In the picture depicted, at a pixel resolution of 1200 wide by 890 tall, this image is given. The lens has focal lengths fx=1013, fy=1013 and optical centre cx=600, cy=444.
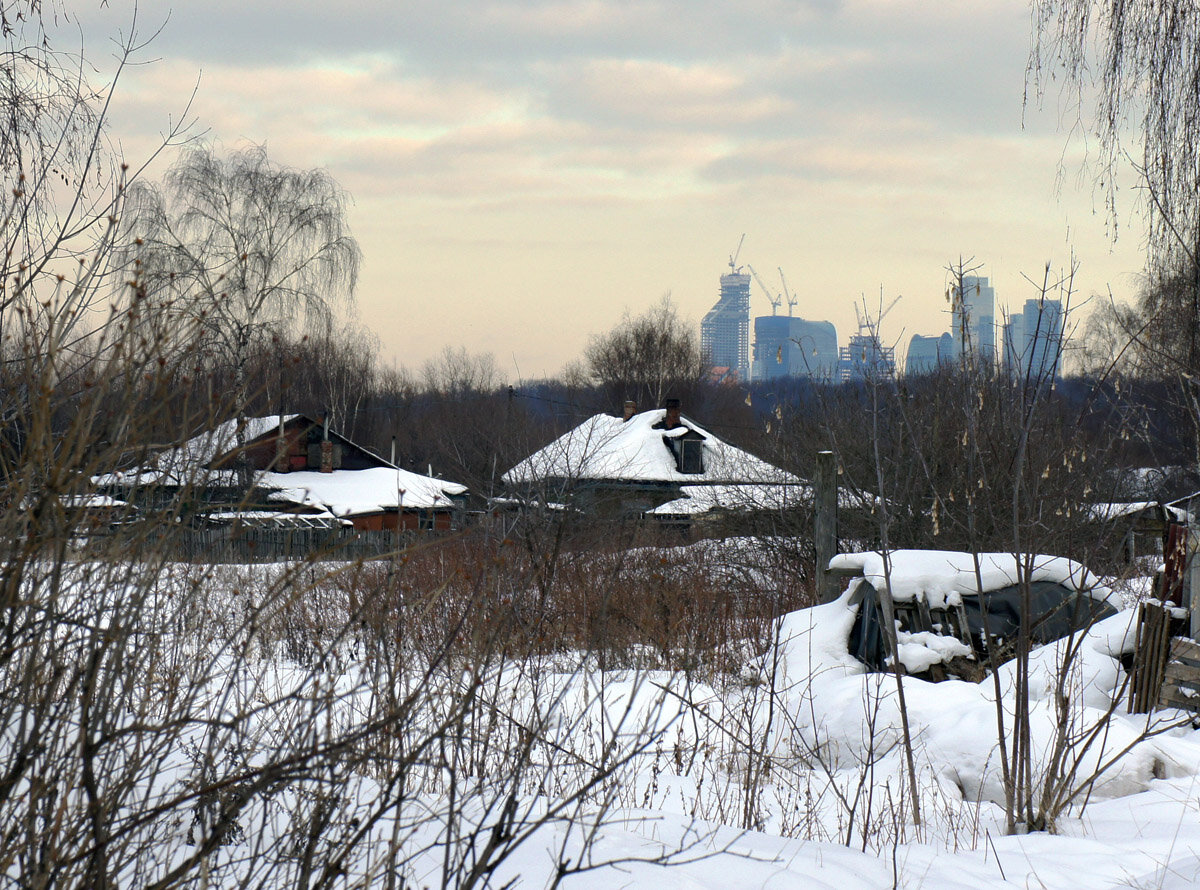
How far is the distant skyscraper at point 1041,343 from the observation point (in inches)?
166

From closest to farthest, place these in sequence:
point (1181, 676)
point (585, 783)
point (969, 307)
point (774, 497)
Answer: point (969, 307)
point (585, 783)
point (1181, 676)
point (774, 497)

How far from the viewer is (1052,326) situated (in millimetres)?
4297

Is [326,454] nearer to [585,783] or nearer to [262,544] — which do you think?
[262,544]

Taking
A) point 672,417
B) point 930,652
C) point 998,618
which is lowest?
point 930,652

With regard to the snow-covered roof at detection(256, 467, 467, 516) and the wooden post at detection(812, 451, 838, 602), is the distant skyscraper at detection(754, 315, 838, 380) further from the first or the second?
the snow-covered roof at detection(256, 467, 467, 516)

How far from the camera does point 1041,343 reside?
460 centimetres

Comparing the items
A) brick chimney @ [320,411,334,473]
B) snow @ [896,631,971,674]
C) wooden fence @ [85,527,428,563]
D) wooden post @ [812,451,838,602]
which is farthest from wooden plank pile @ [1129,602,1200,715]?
brick chimney @ [320,411,334,473]

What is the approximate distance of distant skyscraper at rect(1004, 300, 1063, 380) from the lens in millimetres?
4211

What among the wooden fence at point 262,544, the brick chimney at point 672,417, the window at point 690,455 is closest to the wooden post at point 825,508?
the wooden fence at point 262,544

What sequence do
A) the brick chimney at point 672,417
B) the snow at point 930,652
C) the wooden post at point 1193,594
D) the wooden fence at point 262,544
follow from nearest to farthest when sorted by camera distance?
the wooden fence at point 262,544 → the wooden post at point 1193,594 → the snow at point 930,652 → the brick chimney at point 672,417

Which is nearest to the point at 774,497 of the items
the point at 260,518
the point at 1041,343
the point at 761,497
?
the point at 761,497

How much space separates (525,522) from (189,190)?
17.1 meters

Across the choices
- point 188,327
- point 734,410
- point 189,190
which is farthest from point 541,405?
point 188,327

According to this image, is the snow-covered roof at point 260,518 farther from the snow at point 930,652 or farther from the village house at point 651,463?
the village house at point 651,463
